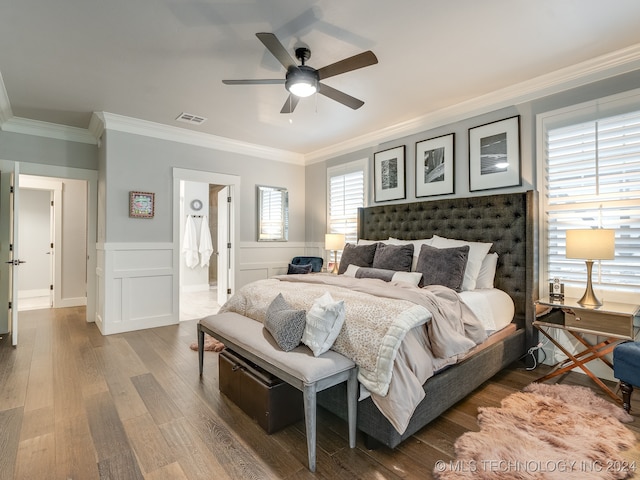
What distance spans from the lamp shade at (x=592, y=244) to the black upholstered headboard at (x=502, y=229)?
0.54 meters

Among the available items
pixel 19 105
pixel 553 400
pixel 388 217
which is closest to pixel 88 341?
pixel 19 105

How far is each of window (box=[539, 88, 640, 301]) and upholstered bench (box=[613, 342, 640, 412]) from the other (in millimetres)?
699

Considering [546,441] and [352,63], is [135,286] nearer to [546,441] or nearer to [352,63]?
[352,63]

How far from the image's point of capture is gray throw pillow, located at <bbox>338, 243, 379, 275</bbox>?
3.79m

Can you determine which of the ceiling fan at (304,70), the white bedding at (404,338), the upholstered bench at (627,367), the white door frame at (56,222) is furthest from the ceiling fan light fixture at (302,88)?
the white door frame at (56,222)

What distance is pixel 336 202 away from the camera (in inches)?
205

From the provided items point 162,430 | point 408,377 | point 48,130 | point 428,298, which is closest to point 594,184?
point 428,298

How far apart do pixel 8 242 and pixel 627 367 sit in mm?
6263

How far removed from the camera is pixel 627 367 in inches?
83.0

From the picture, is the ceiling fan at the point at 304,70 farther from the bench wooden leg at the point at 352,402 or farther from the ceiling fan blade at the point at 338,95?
the bench wooden leg at the point at 352,402

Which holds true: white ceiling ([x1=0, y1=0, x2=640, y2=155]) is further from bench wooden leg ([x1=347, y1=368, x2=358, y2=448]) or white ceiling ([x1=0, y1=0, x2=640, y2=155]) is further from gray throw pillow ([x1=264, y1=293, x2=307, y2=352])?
bench wooden leg ([x1=347, y1=368, x2=358, y2=448])

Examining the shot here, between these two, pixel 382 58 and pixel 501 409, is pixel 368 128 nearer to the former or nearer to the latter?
pixel 382 58

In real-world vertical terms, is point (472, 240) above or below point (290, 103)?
below

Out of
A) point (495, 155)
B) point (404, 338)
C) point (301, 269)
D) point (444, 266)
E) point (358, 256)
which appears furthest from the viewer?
point (301, 269)
